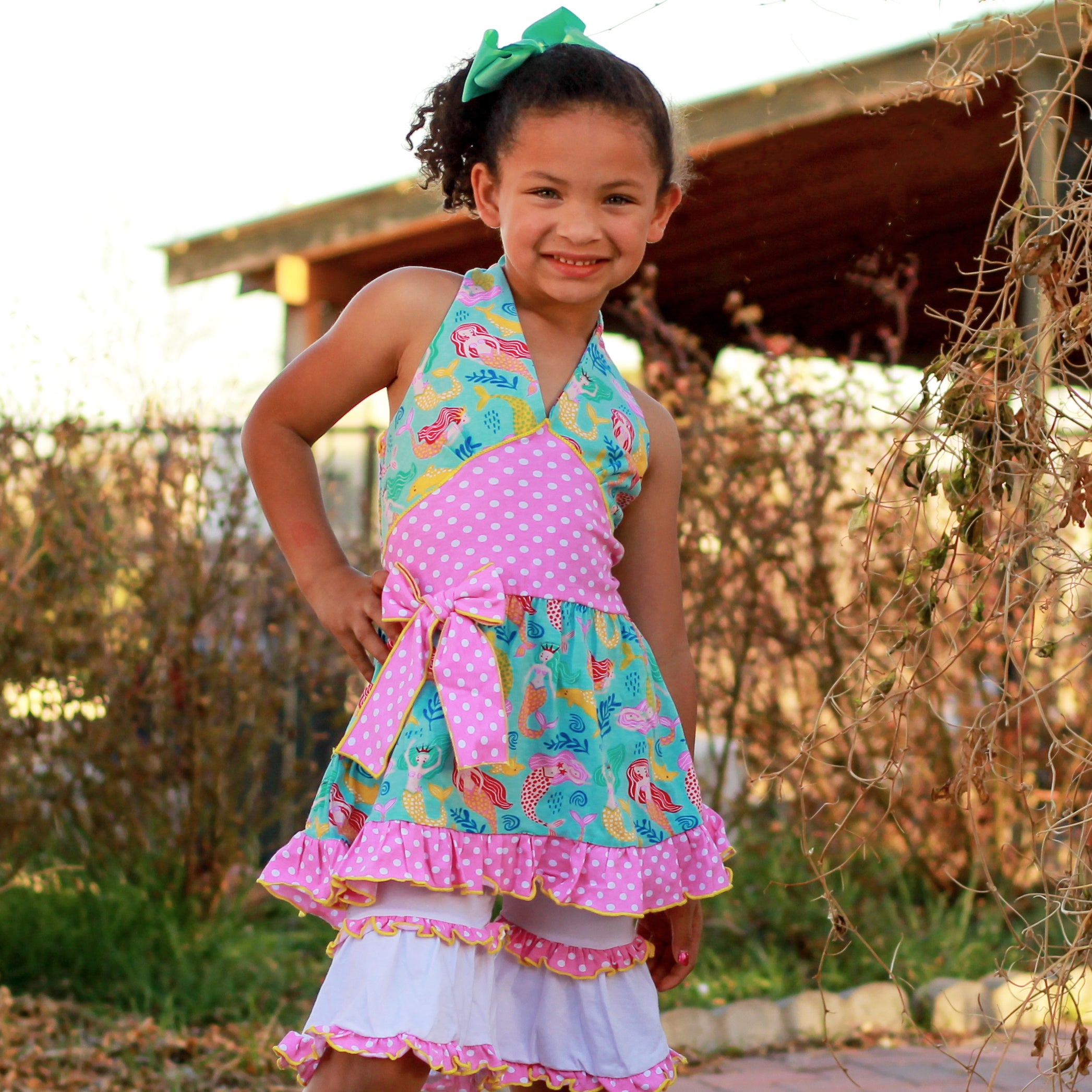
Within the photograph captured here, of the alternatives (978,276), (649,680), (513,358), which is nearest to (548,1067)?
(649,680)

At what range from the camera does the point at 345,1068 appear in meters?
1.49

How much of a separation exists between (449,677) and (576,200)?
0.62 metres

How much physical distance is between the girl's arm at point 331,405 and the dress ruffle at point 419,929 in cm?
36

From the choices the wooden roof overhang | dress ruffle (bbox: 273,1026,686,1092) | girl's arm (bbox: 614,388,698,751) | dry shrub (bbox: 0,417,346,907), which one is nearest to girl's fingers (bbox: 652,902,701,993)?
dress ruffle (bbox: 273,1026,686,1092)

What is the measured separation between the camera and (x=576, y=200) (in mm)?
1721

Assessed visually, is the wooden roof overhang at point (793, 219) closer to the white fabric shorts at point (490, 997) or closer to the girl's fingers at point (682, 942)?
the girl's fingers at point (682, 942)

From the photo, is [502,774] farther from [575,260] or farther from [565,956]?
[575,260]

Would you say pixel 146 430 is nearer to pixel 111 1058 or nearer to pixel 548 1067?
pixel 111 1058

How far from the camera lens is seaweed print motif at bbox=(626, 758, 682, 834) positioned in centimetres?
170

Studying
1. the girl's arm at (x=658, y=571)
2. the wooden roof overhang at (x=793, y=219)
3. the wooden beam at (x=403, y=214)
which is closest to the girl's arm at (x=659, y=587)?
the girl's arm at (x=658, y=571)

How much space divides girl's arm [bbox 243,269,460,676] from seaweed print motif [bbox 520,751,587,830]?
0.93 feet

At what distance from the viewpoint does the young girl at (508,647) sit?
1.53 m

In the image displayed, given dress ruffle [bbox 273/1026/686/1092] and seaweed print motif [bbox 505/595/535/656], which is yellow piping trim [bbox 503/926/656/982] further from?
seaweed print motif [bbox 505/595/535/656]

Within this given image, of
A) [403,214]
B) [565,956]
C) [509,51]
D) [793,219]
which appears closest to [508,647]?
[565,956]
